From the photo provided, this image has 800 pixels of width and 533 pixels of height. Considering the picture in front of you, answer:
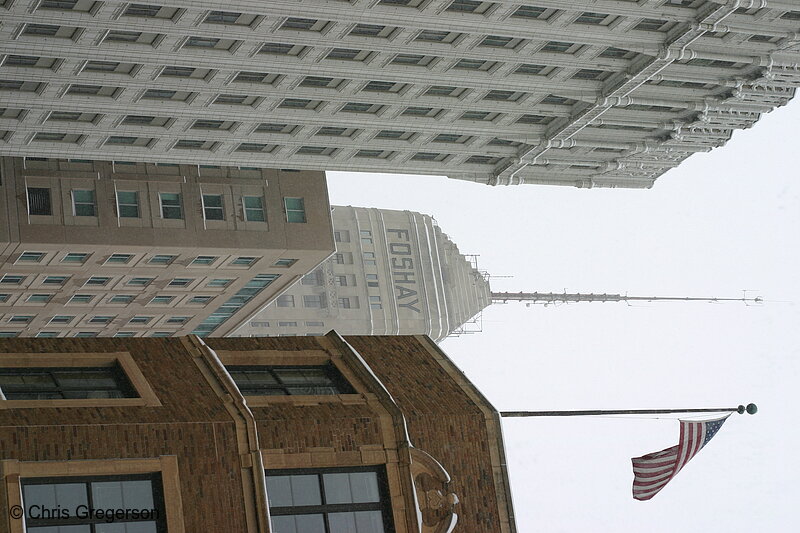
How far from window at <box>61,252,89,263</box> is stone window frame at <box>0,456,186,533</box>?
159ft

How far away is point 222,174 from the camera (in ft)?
255

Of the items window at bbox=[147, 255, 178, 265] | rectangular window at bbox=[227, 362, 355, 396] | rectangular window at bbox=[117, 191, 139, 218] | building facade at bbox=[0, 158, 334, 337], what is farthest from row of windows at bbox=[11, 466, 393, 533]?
window at bbox=[147, 255, 178, 265]

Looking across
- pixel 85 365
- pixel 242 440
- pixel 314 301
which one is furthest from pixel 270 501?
pixel 314 301

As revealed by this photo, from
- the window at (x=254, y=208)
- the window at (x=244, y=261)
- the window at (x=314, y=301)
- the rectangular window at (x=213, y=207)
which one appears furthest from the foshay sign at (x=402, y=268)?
the rectangular window at (x=213, y=207)

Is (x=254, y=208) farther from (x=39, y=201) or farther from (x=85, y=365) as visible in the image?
(x=85, y=365)

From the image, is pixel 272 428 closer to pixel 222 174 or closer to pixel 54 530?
pixel 54 530

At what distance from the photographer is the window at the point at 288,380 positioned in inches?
1242

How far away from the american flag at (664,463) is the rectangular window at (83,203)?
44.6 meters

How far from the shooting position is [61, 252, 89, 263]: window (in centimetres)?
7400

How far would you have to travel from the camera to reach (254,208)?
78.4 metres

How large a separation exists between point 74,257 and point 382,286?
10149cm

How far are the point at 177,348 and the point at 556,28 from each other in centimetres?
3328

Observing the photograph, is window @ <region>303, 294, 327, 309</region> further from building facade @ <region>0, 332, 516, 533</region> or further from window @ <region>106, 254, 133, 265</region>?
building facade @ <region>0, 332, 516, 533</region>

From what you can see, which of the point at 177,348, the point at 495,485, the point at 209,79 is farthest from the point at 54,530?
the point at 209,79
